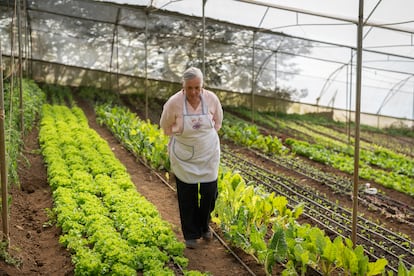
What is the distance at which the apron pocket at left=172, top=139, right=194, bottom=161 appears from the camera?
5.11 metres

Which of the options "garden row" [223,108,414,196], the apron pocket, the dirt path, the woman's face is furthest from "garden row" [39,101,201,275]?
"garden row" [223,108,414,196]

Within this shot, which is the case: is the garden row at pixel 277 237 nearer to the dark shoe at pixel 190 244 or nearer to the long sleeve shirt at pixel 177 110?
the dark shoe at pixel 190 244

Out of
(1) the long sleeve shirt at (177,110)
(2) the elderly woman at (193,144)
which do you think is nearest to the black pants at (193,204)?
(2) the elderly woman at (193,144)

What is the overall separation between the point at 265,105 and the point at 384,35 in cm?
834

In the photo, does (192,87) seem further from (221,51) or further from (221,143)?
(221,51)

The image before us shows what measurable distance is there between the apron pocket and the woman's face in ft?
1.73

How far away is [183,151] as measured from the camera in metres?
5.14

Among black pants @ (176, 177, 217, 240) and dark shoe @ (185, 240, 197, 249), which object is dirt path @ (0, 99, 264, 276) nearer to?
dark shoe @ (185, 240, 197, 249)

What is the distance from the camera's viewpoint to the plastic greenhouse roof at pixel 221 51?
1650cm

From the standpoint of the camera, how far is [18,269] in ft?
14.5

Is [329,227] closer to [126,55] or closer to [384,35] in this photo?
[384,35]

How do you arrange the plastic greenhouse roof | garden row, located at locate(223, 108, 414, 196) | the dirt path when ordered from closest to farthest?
the dirt path → garden row, located at locate(223, 108, 414, 196) → the plastic greenhouse roof

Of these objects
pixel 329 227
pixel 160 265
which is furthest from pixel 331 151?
pixel 160 265

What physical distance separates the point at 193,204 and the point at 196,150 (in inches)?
23.6
